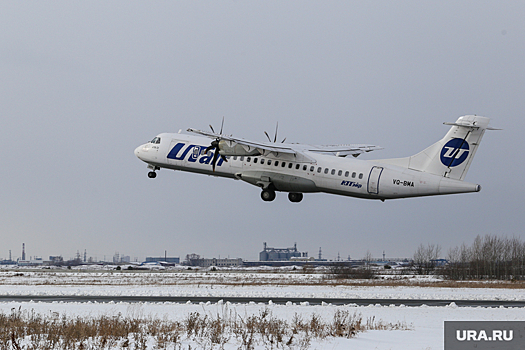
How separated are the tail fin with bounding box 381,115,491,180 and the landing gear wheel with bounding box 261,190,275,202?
10.5 metres

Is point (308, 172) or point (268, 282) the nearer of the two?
point (308, 172)

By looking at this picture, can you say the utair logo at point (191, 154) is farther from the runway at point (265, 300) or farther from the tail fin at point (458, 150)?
the tail fin at point (458, 150)

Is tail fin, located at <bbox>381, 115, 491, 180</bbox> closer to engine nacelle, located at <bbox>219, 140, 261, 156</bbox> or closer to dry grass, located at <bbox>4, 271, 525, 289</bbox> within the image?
engine nacelle, located at <bbox>219, 140, 261, 156</bbox>

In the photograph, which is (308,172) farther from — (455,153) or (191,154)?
(455,153)

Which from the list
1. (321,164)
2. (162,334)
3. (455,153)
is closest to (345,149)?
(321,164)

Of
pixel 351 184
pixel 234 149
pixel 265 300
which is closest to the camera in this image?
pixel 265 300

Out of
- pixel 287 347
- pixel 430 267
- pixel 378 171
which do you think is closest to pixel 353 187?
pixel 378 171

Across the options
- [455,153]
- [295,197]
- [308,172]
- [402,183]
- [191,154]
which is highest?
[191,154]

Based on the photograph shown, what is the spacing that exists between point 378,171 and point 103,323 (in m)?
22.9

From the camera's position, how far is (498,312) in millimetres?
28672

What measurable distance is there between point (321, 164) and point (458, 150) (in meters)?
8.94

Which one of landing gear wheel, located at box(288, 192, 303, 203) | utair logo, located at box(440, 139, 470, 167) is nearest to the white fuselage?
utair logo, located at box(440, 139, 470, 167)

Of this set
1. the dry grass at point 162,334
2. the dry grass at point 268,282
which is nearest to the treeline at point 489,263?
the dry grass at point 268,282

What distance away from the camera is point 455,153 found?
38562 millimetres
